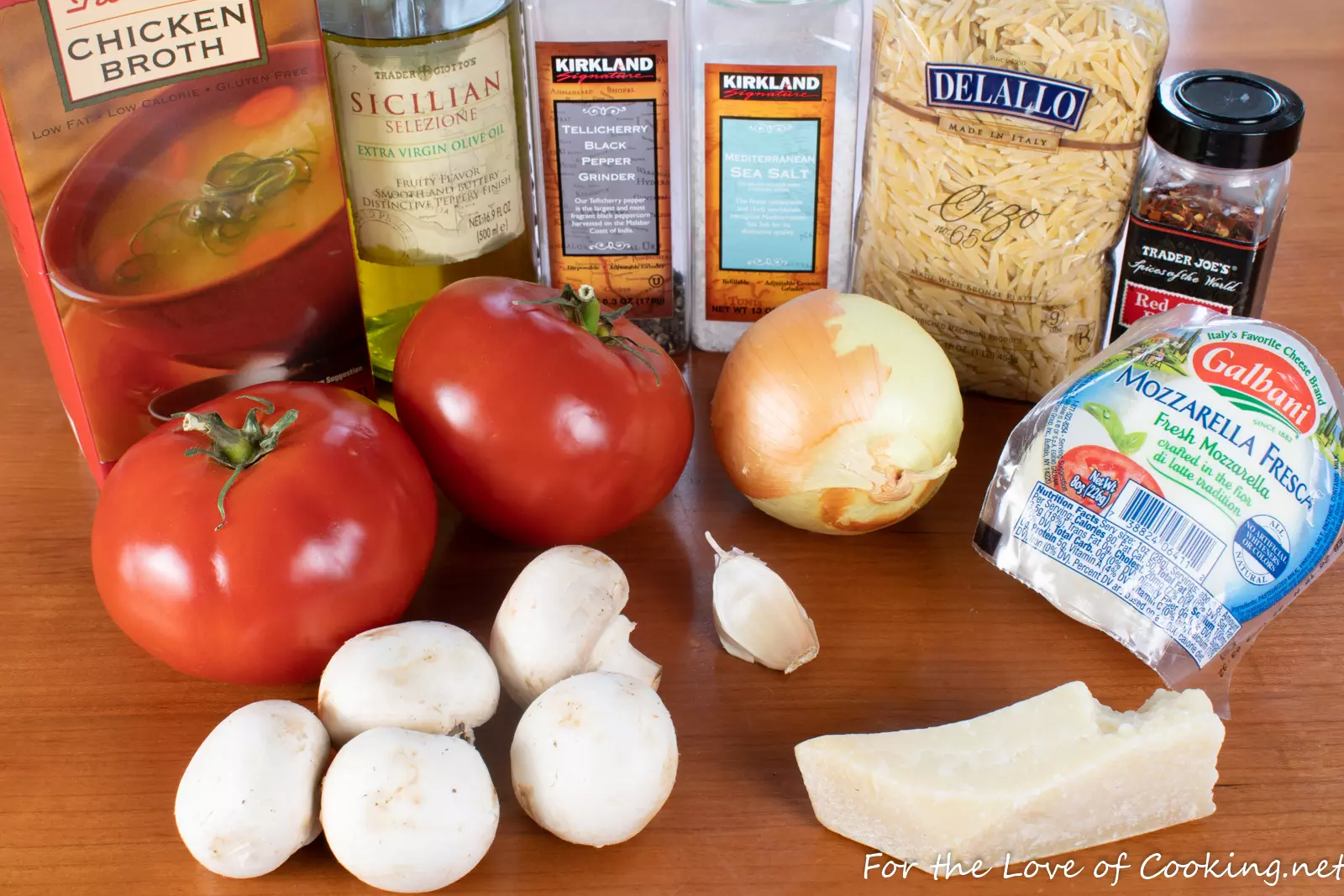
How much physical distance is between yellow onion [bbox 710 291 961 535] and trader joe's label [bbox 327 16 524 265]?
0.21 meters

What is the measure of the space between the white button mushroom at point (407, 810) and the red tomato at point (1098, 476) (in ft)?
1.21

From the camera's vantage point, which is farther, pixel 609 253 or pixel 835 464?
pixel 609 253

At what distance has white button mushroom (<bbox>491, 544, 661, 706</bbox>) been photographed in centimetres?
69

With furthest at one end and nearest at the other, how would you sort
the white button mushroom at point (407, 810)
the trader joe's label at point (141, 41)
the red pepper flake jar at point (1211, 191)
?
the red pepper flake jar at point (1211, 191), the trader joe's label at point (141, 41), the white button mushroom at point (407, 810)

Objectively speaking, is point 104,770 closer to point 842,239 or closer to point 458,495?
point 458,495

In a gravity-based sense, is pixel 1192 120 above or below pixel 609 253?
above

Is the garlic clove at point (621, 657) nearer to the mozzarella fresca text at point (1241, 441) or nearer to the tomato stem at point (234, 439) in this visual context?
the tomato stem at point (234, 439)

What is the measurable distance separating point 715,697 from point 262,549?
0.85 feet

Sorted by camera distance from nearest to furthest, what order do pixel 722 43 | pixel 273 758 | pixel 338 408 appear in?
1. pixel 273 758
2. pixel 338 408
3. pixel 722 43

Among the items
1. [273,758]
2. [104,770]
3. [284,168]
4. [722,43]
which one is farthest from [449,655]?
[722,43]

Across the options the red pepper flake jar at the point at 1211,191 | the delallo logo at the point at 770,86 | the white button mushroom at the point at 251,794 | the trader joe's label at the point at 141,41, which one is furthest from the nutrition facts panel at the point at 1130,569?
the trader joe's label at the point at 141,41

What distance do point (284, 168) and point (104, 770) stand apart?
0.36 meters

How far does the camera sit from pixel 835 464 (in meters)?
0.79

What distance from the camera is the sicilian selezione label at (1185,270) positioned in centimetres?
84
